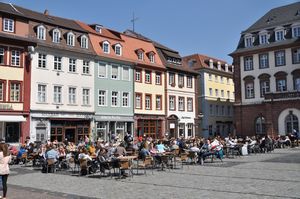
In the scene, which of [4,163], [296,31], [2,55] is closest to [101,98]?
[2,55]

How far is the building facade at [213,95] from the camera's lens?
5578 centimetres

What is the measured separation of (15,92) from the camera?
96.2ft

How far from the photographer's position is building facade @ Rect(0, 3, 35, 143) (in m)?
28.6

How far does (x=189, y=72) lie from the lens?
47719mm

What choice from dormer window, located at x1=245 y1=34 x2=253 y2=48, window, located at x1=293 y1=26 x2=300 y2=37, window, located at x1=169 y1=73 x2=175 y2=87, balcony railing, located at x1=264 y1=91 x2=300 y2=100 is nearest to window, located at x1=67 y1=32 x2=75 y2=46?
window, located at x1=169 y1=73 x2=175 y2=87

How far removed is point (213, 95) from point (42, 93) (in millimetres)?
33067

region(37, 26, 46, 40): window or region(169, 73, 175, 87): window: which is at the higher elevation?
region(37, 26, 46, 40): window

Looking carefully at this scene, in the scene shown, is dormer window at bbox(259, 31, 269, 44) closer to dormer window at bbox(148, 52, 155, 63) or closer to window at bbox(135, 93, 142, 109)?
dormer window at bbox(148, 52, 155, 63)

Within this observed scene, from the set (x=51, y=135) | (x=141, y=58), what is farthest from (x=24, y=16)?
(x=141, y=58)

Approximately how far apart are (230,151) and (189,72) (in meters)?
22.4

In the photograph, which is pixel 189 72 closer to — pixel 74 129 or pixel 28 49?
pixel 74 129

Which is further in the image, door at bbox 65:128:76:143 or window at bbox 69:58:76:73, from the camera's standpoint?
window at bbox 69:58:76:73

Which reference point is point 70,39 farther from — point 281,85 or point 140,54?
point 281,85

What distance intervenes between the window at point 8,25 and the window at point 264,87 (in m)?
29.8
